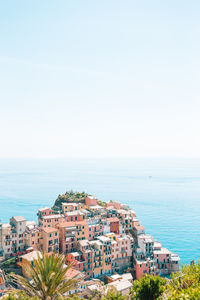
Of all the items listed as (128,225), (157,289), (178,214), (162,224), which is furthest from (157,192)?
(157,289)

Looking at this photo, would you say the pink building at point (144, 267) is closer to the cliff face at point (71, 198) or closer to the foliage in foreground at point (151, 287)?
the cliff face at point (71, 198)

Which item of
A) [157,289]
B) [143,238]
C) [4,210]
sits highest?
[157,289]

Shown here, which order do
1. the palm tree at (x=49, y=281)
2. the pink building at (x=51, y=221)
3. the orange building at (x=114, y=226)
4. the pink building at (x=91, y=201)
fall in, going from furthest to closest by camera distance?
the pink building at (x=91, y=201) < the orange building at (x=114, y=226) < the pink building at (x=51, y=221) < the palm tree at (x=49, y=281)

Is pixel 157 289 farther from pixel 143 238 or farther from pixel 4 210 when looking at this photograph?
pixel 4 210

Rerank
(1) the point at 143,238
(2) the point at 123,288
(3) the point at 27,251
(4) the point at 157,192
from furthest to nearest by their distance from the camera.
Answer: (4) the point at 157,192, (1) the point at 143,238, (3) the point at 27,251, (2) the point at 123,288

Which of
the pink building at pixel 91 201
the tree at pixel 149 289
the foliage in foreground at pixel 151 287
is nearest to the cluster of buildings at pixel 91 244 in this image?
the pink building at pixel 91 201

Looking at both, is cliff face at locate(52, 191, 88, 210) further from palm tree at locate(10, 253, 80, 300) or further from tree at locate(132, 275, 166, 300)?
palm tree at locate(10, 253, 80, 300)

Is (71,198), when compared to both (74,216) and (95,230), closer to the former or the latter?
Answer: (74,216)

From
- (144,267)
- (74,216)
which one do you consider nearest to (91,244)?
(74,216)
